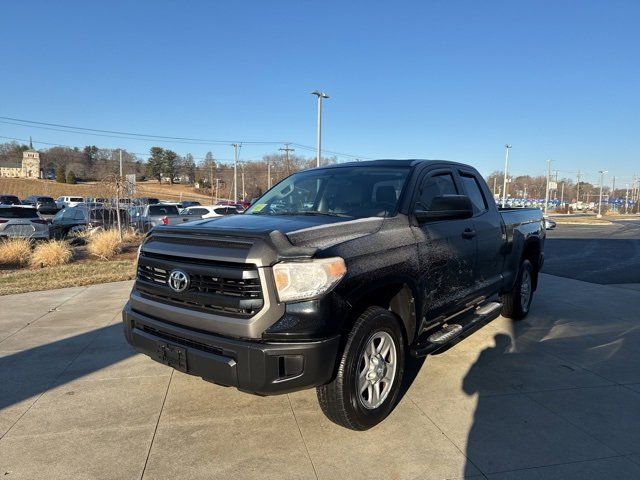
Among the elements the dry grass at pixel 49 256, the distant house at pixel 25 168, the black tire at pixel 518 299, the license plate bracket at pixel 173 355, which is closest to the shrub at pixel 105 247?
the dry grass at pixel 49 256

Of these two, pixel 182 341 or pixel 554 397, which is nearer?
pixel 182 341

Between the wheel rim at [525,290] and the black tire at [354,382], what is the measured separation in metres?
3.59

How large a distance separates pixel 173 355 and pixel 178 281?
0.50m

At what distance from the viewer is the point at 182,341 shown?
302 cm

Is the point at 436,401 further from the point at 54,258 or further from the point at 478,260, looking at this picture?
the point at 54,258

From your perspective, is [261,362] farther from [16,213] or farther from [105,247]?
[16,213]

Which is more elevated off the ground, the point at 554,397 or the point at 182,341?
the point at 182,341

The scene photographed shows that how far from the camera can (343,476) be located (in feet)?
8.78

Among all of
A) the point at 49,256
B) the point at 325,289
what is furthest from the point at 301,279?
the point at 49,256

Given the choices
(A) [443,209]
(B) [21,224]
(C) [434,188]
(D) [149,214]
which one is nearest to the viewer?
(A) [443,209]

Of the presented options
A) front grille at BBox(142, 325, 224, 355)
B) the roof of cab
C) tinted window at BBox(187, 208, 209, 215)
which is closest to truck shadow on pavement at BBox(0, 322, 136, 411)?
front grille at BBox(142, 325, 224, 355)

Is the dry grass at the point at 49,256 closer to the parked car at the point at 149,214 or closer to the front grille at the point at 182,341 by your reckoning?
the parked car at the point at 149,214

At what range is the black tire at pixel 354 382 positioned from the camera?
288 centimetres

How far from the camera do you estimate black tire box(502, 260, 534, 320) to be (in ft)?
19.5
